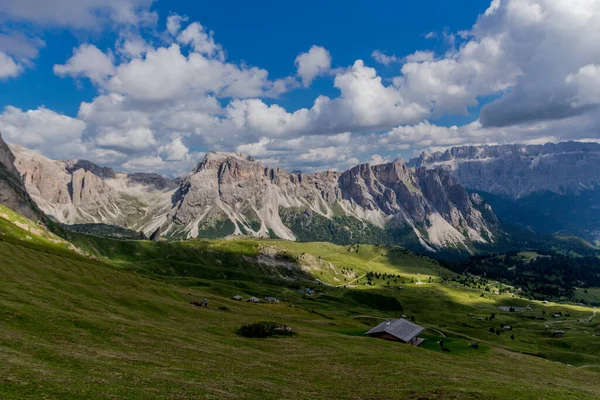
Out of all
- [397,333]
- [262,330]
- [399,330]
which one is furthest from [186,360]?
[399,330]

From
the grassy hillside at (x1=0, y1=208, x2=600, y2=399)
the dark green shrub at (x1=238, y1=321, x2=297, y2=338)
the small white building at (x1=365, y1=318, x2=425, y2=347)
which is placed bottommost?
the small white building at (x1=365, y1=318, x2=425, y2=347)

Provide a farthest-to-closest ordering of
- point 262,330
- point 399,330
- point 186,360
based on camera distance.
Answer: point 399,330, point 262,330, point 186,360

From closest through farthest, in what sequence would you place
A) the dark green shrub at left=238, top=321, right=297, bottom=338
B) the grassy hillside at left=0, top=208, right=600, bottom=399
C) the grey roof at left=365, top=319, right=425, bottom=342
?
the grassy hillside at left=0, top=208, right=600, bottom=399 → the dark green shrub at left=238, top=321, right=297, bottom=338 → the grey roof at left=365, top=319, right=425, bottom=342

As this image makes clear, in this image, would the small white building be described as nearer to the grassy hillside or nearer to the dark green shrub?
the grassy hillside

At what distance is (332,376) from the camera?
1839 inches

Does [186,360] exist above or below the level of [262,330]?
above

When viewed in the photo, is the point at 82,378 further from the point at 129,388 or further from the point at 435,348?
the point at 435,348

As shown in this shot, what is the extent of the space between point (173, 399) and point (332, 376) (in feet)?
78.5

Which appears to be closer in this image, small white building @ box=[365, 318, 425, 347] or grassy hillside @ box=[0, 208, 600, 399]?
grassy hillside @ box=[0, 208, 600, 399]

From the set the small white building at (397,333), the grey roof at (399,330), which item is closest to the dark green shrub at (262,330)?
the small white building at (397,333)

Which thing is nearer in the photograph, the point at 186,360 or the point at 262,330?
the point at 186,360

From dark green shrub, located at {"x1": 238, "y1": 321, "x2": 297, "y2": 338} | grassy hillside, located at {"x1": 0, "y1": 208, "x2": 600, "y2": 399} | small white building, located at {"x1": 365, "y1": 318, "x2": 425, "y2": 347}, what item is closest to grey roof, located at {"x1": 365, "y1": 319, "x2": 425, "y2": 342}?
small white building, located at {"x1": 365, "y1": 318, "x2": 425, "y2": 347}

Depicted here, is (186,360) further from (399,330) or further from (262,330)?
(399,330)

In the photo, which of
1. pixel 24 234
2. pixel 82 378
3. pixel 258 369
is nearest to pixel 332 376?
pixel 258 369
